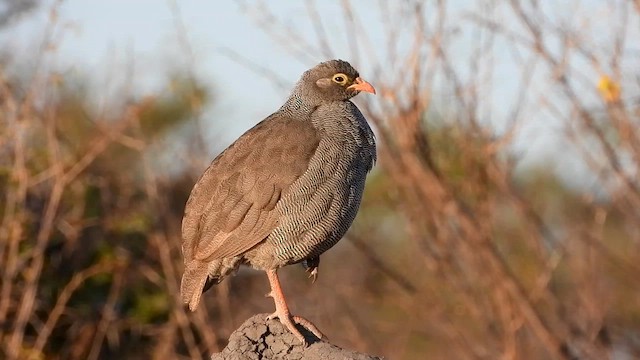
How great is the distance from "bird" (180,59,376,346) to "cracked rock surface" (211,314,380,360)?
0.07 meters

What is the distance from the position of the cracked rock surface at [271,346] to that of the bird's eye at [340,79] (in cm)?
147

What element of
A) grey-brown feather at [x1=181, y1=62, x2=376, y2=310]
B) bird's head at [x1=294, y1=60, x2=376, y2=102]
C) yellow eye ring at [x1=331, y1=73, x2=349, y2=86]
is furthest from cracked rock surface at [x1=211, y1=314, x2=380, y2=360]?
yellow eye ring at [x1=331, y1=73, x2=349, y2=86]

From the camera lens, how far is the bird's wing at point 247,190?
24.9ft

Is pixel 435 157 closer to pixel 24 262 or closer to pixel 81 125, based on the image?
pixel 24 262

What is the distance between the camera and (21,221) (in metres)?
12.7

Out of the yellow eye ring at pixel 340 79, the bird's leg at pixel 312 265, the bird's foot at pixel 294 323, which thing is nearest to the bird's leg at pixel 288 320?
the bird's foot at pixel 294 323

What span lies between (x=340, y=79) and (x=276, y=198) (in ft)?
3.03

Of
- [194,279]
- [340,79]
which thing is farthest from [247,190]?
[340,79]

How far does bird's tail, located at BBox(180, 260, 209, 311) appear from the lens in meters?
7.73

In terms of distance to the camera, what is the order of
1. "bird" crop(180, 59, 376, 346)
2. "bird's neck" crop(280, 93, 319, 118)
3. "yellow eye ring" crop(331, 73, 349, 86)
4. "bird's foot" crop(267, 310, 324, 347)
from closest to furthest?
"bird's foot" crop(267, 310, 324, 347) → "bird" crop(180, 59, 376, 346) → "bird's neck" crop(280, 93, 319, 118) → "yellow eye ring" crop(331, 73, 349, 86)

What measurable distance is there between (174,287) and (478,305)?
8.57ft

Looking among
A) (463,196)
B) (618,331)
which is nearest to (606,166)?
(463,196)

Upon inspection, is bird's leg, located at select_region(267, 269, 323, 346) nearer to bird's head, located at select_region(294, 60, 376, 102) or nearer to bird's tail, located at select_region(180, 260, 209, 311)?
bird's tail, located at select_region(180, 260, 209, 311)

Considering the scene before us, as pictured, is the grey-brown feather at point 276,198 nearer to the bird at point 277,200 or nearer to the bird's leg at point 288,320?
the bird at point 277,200
